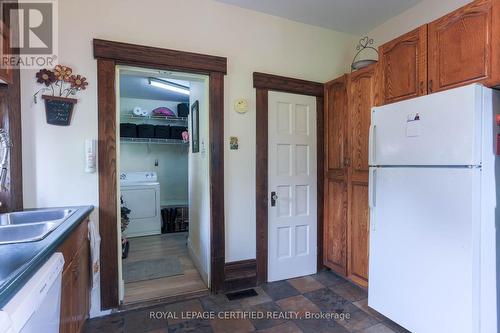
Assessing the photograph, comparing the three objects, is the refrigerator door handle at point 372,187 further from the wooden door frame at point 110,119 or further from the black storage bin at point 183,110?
the black storage bin at point 183,110

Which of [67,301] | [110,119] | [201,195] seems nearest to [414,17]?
[201,195]

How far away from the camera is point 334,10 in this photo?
8.72 feet

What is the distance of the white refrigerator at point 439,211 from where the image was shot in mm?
1528

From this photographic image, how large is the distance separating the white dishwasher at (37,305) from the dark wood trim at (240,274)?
1.58 m

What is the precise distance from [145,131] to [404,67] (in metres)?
3.92

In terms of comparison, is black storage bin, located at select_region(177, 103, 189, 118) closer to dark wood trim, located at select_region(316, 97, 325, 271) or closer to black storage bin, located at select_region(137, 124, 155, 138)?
black storage bin, located at select_region(137, 124, 155, 138)

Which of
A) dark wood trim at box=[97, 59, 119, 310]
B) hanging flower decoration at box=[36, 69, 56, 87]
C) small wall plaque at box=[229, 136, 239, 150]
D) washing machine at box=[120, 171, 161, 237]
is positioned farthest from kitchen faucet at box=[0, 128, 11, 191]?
washing machine at box=[120, 171, 161, 237]

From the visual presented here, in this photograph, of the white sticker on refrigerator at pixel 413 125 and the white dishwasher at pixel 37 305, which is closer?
the white dishwasher at pixel 37 305

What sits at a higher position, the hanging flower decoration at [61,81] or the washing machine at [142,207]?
the hanging flower decoration at [61,81]

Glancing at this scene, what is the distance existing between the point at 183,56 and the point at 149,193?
110 inches

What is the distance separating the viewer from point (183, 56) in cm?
235

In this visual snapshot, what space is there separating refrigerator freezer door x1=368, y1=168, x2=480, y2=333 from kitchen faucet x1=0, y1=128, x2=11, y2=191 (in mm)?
2625

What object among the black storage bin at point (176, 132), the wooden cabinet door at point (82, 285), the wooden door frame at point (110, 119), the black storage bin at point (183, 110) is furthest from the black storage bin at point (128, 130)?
the wooden cabinet door at point (82, 285)

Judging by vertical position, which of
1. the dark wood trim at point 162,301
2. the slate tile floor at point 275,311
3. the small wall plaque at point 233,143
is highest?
the small wall plaque at point 233,143
